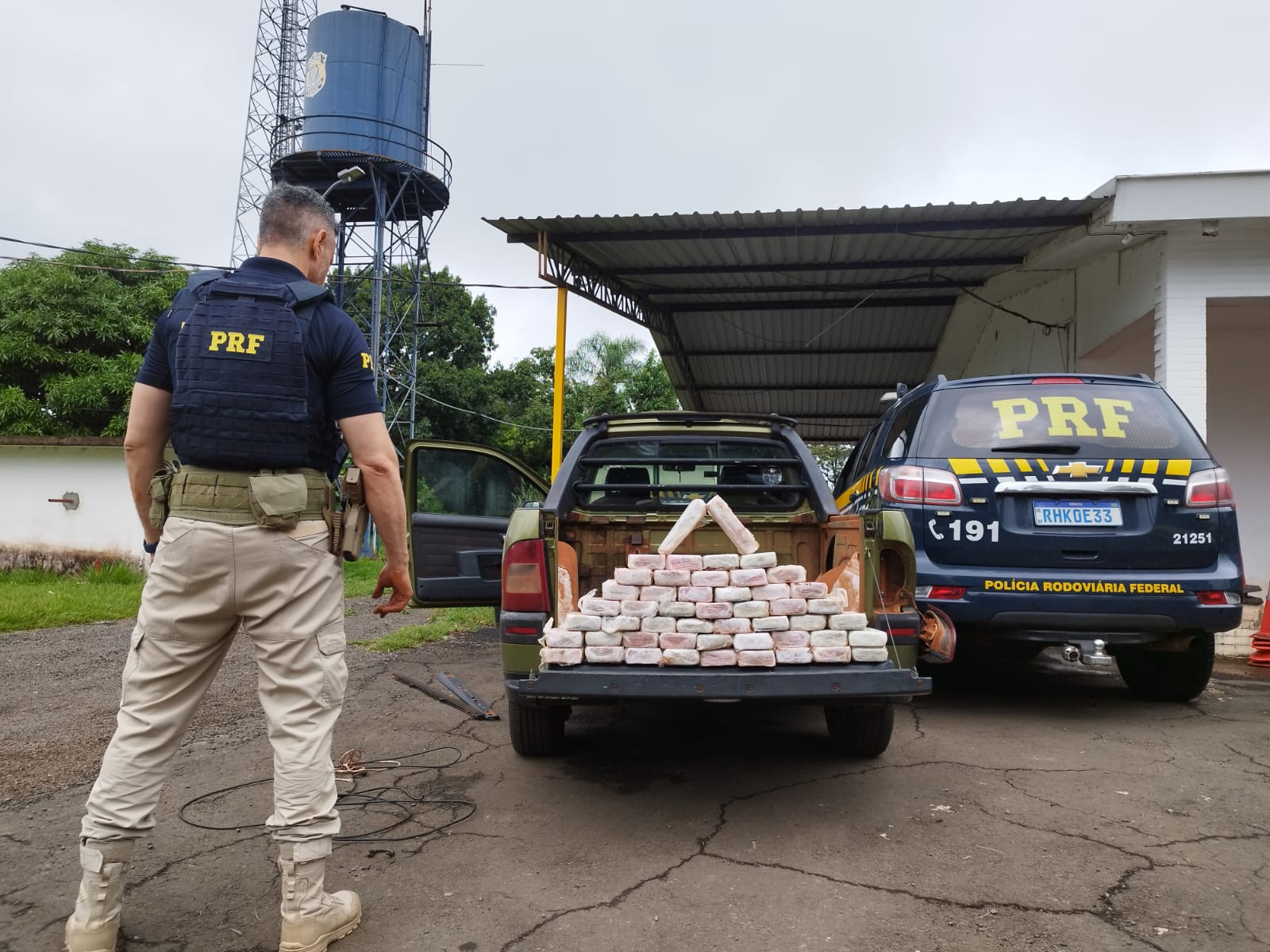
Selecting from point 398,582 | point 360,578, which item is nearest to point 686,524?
point 398,582

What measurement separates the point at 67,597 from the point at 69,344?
13.4m

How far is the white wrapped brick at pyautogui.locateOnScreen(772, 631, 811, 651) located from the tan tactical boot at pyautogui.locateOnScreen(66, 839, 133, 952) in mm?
2085

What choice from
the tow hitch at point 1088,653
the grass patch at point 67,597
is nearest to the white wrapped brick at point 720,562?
the tow hitch at point 1088,653

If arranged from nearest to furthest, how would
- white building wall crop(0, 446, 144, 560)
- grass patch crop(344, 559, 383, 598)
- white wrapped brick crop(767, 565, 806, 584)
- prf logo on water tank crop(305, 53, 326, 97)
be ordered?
white wrapped brick crop(767, 565, 806, 584) → grass patch crop(344, 559, 383, 598) → white building wall crop(0, 446, 144, 560) → prf logo on water tank crop(305, 53, 326, 97)

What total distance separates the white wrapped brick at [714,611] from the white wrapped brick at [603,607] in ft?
0.96

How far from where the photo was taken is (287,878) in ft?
7.61

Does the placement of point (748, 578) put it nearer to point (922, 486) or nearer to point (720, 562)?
point (720, 562)

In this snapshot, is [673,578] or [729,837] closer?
[729,837]

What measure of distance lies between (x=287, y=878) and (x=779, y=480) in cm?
367

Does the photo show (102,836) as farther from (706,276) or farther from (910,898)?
(706,276)

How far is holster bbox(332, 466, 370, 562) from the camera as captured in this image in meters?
2.54

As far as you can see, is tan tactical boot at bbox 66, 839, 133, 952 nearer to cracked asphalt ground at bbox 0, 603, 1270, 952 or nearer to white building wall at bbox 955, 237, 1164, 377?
cracked asphalt ground at bbox 0, 603, 1270, 952

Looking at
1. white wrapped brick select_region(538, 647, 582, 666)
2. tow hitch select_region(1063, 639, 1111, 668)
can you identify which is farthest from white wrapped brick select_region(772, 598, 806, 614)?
tow hitch select_region(1063, 639, 1111, 668)

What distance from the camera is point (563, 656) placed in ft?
10.6
